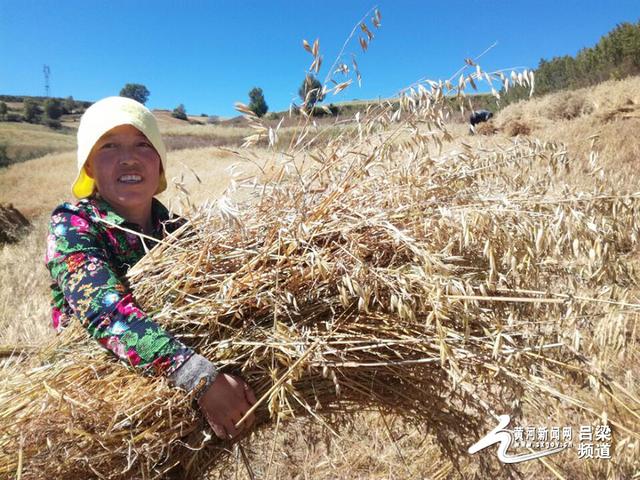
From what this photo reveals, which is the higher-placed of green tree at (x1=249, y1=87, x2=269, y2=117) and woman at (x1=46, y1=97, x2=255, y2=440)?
green tree at (x1=249, y1=87, x2=269, y2=117)

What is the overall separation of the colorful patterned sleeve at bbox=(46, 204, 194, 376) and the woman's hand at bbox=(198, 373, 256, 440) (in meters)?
0.10

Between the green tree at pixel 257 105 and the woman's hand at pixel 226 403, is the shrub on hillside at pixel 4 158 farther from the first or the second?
the woman's hand at pixel 226 403

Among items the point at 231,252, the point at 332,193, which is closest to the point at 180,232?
the point at 231,252

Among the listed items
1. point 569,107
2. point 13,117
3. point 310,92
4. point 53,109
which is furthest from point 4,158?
point 310,92

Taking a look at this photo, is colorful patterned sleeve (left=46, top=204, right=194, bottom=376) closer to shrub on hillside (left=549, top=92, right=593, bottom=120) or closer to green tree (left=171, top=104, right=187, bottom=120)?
shrub on hillside (left=549, top=92, right=593, bottom=120)

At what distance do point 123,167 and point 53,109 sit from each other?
172 ft

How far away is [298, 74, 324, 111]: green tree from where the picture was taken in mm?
1130

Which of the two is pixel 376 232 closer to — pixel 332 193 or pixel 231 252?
pixel 332 193

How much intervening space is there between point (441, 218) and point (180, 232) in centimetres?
64

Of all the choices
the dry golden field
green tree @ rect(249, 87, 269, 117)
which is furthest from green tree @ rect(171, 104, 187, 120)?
the dry golden field

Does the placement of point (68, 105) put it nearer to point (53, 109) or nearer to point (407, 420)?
point (53, 109)

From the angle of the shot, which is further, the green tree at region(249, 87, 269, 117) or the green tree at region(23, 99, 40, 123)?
the green tree at region(23, 99, 40, 123)

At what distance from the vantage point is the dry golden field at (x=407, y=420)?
3.86 ft

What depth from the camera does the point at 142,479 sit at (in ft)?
3.15
